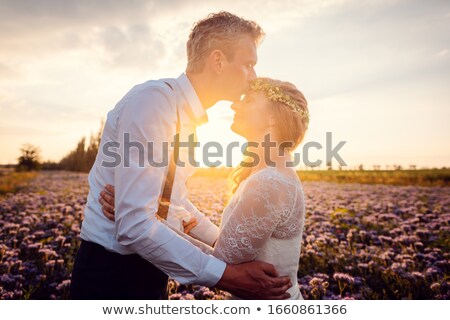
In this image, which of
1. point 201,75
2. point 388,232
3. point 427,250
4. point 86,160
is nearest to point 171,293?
point 201,75

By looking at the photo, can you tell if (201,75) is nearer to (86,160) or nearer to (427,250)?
(427,250)

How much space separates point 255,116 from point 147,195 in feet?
4.68

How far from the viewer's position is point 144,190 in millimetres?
2033

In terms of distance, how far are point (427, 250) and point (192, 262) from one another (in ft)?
18.6

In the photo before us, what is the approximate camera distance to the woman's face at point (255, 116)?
3.08 m

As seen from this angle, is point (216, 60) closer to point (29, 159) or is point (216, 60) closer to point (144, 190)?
point (144, 190)

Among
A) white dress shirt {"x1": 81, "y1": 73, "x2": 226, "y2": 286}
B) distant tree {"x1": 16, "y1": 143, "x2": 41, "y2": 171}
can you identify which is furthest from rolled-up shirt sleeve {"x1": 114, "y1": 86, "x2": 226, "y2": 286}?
distant tree {"x1": 16, "y1": 143, "x2": 41, "y2": 171}

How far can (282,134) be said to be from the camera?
10.1ft

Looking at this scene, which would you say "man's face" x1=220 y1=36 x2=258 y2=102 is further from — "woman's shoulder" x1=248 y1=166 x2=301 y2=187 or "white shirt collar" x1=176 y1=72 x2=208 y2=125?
"woman's shoulder" x1=248 y1=166 x2=301 y2=187

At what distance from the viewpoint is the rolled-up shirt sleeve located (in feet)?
6.63

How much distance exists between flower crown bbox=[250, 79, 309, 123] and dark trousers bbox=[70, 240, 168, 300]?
1.75 m

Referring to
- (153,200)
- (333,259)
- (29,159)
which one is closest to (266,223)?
(153,200)

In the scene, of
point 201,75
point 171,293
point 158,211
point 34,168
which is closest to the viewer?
point 158,211

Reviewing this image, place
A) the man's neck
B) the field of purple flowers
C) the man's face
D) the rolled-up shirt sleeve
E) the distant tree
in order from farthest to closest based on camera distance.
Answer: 1. the distant tree
2. the field of purple flowers
3. the man's face
4. the man's neck
5. the rolled-up shirt sleeve
